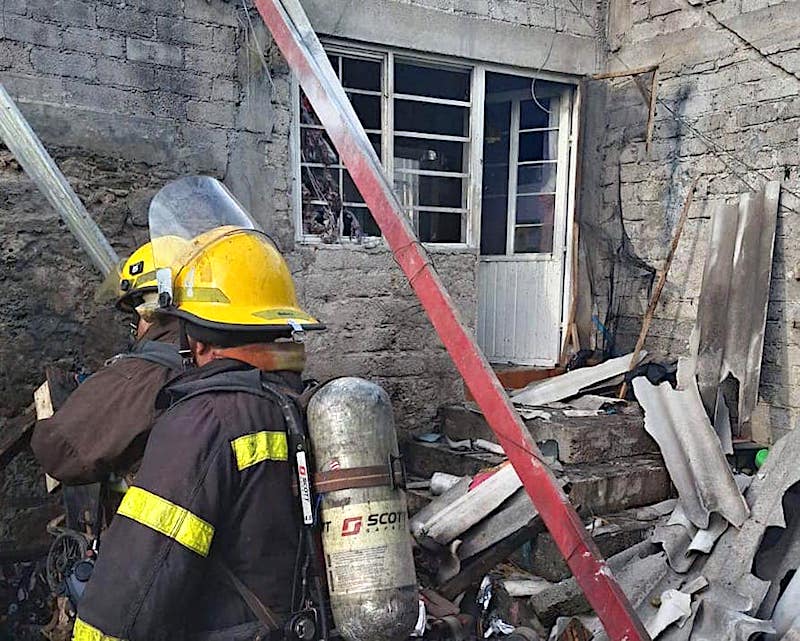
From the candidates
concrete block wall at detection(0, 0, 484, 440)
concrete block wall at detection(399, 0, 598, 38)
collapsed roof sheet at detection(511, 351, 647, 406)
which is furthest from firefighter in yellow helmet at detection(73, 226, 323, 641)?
concrete block wall at detection(399, 0, 598, 38)

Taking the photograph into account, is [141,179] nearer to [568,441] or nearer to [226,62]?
[226,62]

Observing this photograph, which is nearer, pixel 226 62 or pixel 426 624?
pixel 426 624

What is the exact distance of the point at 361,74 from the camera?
215 inches

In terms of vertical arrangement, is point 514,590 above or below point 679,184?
below

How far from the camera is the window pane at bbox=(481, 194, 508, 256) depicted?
6699 millimetres

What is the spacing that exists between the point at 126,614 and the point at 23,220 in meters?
2.99

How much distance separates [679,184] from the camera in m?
6.05

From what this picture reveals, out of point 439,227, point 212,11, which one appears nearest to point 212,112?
point 212,11

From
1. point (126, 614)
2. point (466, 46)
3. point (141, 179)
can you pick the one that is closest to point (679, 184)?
point (466, 46)

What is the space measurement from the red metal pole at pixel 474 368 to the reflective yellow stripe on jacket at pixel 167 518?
122cm

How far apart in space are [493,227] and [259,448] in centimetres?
519

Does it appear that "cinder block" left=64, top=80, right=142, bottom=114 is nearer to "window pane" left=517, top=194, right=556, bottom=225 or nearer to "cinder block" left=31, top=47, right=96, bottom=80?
"cinder block" left=31, top=47, right=96, bottom=80

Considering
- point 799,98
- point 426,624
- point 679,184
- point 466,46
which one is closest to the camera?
point 426,624

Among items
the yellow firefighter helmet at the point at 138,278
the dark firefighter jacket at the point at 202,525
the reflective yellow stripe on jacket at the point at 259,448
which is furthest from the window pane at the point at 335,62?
the reflective yellow stripe on jacket at the point at 259,448
